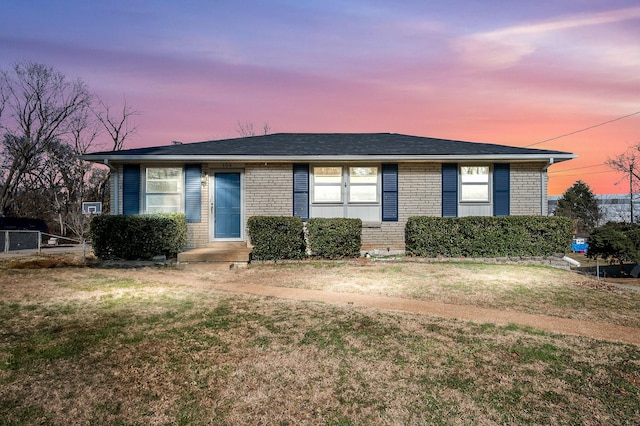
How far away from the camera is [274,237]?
10430 mm

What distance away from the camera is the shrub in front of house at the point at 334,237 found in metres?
10.8

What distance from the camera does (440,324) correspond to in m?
5.00

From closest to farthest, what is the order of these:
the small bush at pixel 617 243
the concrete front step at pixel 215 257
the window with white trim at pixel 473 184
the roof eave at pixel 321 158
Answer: the small bush at pixel 617 243 < the concrete front step at pixel 215 257 < the roof eave at pixel 321 158 < the window with white trim at pixel 473 184

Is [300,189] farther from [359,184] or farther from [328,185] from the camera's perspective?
[359,184]

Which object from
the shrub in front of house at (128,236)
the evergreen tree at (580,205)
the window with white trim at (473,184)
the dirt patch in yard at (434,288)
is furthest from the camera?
the evergreen tree at (580,205)

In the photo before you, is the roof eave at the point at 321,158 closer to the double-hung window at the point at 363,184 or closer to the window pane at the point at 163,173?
the window pane at the point at 163,173

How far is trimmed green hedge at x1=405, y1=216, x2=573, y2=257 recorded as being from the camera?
35.6 ft

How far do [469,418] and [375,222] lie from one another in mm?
9804

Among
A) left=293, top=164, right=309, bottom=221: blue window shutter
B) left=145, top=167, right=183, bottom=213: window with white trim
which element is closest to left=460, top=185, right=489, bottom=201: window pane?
left=293, top=164, right=309, bottom=221: blue window shutter

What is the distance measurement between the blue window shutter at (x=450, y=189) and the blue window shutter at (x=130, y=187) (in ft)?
32.8

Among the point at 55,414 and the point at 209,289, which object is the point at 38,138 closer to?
the point at 209,289

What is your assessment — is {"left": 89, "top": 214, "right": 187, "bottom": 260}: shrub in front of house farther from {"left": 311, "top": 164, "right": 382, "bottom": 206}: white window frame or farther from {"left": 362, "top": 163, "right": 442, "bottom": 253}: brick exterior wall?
{"left": 362, "top": 163, "right": 442, "bottom": 253}: brick exterior wall

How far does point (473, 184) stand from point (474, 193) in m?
0.30

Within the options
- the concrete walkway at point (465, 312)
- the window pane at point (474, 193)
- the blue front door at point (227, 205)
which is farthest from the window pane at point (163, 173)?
the window pane at point (474, 193)
